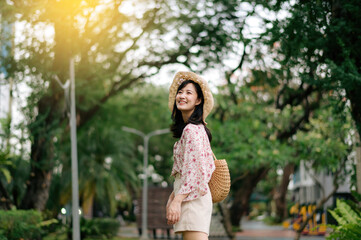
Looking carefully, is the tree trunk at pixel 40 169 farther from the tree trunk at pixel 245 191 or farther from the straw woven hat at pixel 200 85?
the straw woven hat at pixel 200 85

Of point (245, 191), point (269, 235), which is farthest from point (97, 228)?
point (269, 235)

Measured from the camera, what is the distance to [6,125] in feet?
43.5

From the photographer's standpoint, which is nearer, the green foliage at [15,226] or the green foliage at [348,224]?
the green foliage at [348,224]

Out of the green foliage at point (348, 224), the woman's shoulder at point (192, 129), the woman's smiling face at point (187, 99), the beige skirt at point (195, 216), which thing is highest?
the woman's smiling face at point (187, 99)

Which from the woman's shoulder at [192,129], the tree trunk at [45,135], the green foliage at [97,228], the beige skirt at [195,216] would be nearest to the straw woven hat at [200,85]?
the woman's shoulder at [192,129]

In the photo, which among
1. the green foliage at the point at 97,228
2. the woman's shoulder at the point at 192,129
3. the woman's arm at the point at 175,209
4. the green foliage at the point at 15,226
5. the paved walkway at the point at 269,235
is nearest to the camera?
the woman's arm at the point at 175,209

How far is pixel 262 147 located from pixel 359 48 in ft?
30.2

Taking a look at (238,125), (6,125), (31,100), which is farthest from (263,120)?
(6,125)

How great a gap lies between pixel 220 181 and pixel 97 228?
21.2m

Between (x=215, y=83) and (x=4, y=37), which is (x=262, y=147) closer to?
(x=215, y=83)

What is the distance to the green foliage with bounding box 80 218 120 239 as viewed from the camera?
24.2 meters

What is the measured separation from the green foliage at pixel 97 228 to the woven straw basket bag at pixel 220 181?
20.7 m

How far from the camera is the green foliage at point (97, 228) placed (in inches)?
954

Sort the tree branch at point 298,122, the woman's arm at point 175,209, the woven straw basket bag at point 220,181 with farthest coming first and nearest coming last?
1. the tree branch at point 298,122
2. the woven straw basket bag at point 220,181
3. the woman's arm at point 175,209
